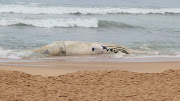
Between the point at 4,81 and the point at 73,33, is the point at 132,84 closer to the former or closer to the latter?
the point at 4,81

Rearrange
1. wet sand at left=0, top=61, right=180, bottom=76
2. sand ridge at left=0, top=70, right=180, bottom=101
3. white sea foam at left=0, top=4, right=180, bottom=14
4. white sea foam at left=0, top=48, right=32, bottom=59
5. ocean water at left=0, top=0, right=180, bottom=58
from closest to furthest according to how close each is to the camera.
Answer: sand ridge at left=0, top=70, right=180, bottom=101
wet sand at left=0, top=61, right=180, bottom=76
white sea foam at left=0, top=48, right=32, bottom=59
ocean water at left=0, top=0, right=180, bottom=58
white sea foam at left=0, top=4, right=180, bottom=14

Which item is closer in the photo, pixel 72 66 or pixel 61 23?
pixel 72 66

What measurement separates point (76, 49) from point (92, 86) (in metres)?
3.91

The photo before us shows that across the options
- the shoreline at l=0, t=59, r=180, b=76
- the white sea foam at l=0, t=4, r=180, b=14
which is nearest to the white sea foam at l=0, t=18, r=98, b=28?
the white sea foam at l=0, t=4, r=180, b=14

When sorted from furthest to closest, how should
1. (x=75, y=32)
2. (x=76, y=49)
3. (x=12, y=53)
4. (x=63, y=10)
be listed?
1. (x=63, y=10)
2. (x=75, y=32)
3. (x=76, y=49)
4. (x=12, y=53)

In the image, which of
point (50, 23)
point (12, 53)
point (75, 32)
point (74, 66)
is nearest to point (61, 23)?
point (50, 23)

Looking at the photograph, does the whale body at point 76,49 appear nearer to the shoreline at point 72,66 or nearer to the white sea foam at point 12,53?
the white sea foam at point 12,53

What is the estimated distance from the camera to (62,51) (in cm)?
1030

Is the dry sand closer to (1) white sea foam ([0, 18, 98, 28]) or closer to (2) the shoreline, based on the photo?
(2) the shoreline

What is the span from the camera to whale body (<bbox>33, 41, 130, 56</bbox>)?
1027 cm

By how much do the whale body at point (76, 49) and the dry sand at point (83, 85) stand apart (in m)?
1.58

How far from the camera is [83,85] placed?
6.73 m

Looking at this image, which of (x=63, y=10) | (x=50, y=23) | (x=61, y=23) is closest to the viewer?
(x=50, y=23)

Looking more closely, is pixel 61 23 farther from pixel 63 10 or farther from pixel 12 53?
pixel 12 53
